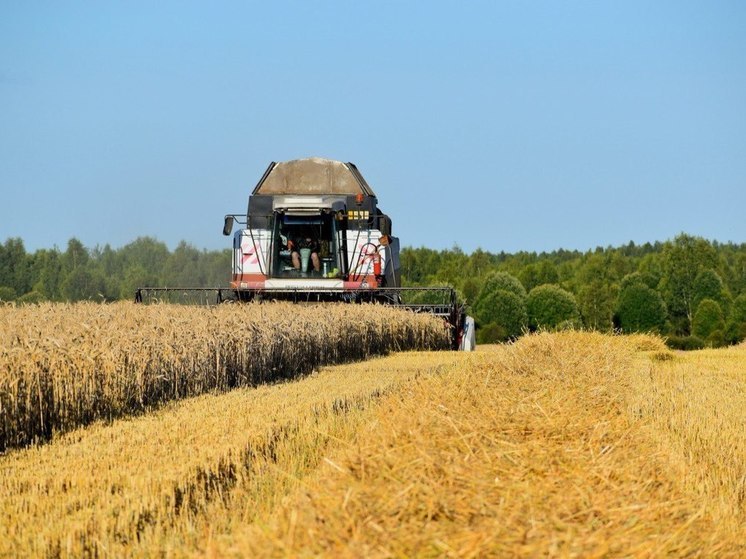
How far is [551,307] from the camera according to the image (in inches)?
1772

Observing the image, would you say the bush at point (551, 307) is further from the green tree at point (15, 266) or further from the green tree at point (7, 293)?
the green tree at point (15, 266)

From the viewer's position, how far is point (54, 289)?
153ft

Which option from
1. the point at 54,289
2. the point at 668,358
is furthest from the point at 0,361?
the point at 54,289

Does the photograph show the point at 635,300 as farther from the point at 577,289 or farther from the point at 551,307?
the point at 577,289

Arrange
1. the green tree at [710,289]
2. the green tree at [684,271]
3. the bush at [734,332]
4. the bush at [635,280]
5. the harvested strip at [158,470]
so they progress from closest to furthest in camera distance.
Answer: the harvested strip at [158,470], the bush at [734,332], the green tree at [710,289], the bush at [635,280], the green tree at [684,271]

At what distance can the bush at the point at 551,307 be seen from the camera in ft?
147

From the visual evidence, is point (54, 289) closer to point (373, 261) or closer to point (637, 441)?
point (373, 261)

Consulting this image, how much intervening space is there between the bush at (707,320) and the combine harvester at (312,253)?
23388 mm

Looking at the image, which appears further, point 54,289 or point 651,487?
point 54,289

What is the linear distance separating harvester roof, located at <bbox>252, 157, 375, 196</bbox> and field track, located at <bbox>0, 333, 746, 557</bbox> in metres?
10.9

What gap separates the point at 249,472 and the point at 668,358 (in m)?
9.92

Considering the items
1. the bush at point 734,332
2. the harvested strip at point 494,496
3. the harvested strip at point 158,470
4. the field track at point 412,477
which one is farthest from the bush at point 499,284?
the harvested strip at point 494,496

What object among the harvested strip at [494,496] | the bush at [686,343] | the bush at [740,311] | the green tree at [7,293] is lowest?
Answer: the bush at [686,343]

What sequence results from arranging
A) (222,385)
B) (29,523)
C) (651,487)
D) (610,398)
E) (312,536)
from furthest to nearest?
(222,385) < (610,398) < (29,523) < (651,487) < (312,536)
